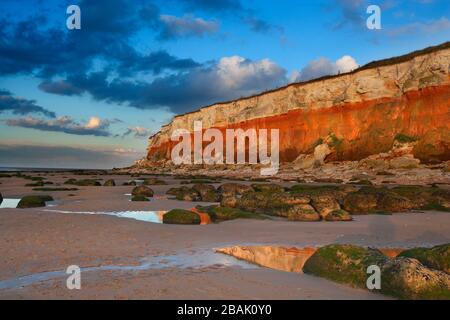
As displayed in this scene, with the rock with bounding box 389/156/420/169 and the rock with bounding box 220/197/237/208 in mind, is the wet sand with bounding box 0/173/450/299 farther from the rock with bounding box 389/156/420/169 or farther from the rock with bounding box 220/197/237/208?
the rock with bounding box 389/156/420/169

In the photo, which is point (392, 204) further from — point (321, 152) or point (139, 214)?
point (321, 152)

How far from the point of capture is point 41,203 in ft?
54.3

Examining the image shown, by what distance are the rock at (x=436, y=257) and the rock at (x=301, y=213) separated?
627cm

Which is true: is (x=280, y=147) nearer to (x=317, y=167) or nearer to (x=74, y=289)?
(x=317, y=167)

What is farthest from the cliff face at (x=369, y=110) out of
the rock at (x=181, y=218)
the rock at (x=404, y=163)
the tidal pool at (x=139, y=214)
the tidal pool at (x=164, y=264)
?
the tidal pool at (x=164, y=264)

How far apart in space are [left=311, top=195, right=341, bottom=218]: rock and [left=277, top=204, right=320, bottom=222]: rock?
365mm

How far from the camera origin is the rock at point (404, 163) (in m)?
35.5

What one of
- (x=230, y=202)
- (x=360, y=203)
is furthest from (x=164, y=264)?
(x=360, y=203)

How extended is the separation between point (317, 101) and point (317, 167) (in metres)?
12.1

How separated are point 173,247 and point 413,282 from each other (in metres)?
4.75

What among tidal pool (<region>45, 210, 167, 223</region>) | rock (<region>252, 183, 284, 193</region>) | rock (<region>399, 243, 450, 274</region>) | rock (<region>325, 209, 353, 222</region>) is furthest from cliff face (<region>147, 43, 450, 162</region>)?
rock (<region>399, 243, 450, 274</region>)

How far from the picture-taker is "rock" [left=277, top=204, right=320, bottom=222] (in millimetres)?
12938

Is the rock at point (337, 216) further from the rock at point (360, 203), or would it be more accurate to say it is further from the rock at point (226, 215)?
the rock at point (226, 215)

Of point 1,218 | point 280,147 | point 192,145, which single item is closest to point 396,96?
point 280,147
